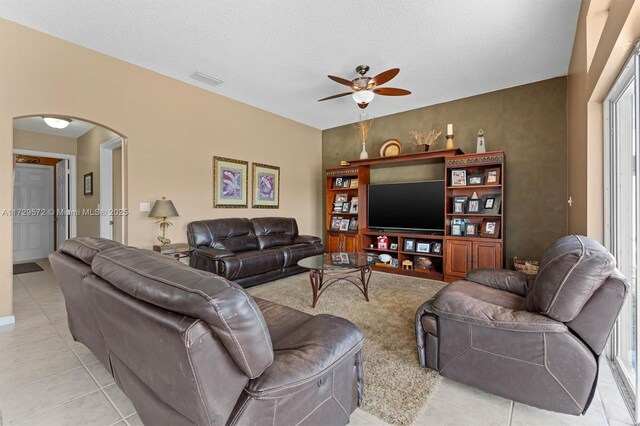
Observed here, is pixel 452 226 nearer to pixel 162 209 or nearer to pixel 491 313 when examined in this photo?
pixel 491 313

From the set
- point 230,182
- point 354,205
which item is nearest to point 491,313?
point 354,205

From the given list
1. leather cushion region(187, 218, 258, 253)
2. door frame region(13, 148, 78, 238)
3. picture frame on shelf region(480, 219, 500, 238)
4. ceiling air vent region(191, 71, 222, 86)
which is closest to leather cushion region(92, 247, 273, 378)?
leather cushion region(187, 218, 258, 253)

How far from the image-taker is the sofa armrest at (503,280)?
2270 mm

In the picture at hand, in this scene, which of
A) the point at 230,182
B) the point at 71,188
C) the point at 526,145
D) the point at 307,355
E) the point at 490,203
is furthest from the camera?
the point at 71,188

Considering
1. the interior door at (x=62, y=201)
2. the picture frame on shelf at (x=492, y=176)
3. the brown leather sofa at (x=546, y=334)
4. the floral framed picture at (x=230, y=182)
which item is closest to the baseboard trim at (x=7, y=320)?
the floral framed picture at (x=230, y=182)

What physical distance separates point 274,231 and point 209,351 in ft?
13.7

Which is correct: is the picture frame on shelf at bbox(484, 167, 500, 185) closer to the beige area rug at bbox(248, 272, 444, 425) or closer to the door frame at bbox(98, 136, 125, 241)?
the beige area rug at bbox(248, 272, 444, 425)

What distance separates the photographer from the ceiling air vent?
3.84 metres

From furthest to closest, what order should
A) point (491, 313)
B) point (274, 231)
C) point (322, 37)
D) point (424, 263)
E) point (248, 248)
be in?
point (274, 231) → point (424, 263) → point (248, 248) → point (322, 37) → point (491, 313)

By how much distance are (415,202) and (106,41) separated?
4.61 meters

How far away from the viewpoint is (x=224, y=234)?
14.4 feet

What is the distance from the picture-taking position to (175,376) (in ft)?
3.18

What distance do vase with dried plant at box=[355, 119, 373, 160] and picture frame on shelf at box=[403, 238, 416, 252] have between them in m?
1.72

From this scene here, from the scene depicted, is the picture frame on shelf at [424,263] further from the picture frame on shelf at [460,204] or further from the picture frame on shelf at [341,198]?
the picture frame on shelf at [341,198]
